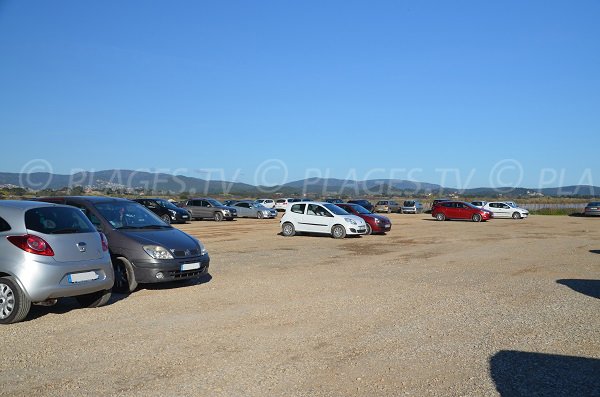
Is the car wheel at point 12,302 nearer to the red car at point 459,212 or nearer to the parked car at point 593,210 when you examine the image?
the red car at point 459,212

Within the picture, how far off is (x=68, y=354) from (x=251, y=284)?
4932 mm

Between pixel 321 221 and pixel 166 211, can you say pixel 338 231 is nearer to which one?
pixel 321 221

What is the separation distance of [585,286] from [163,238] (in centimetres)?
799

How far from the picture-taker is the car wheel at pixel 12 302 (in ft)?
23.4

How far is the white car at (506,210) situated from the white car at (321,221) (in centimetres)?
2541

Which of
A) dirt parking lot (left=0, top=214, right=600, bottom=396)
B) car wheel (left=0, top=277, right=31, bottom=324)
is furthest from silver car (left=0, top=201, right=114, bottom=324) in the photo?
dirt parking lot (left=0, top=214, right=600, bottom=396)

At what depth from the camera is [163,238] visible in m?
10.0

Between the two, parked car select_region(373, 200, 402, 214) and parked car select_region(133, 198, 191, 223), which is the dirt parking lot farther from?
parked car select_region(373, 200, 402, 214)

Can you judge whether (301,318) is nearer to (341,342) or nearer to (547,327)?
(341,342)

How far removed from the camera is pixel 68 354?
19.3ft

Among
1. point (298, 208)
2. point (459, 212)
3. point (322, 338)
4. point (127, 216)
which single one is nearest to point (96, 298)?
point (127, 216)

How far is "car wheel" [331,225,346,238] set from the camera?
74.3 feet

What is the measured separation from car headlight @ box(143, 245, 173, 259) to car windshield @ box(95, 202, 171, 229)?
84 cm

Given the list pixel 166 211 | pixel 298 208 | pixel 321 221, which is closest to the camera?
pixel 321 221
